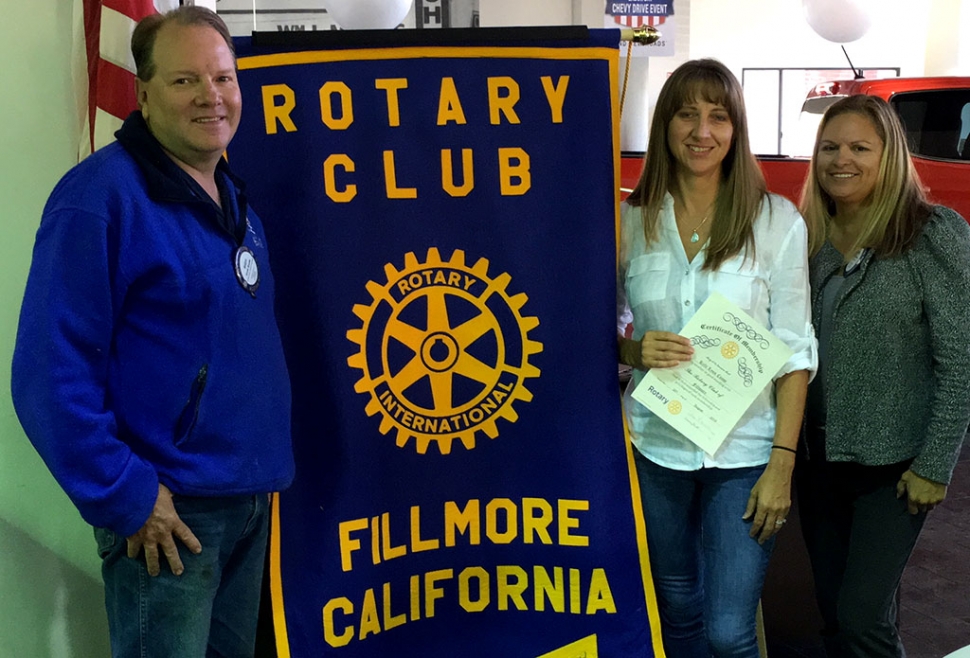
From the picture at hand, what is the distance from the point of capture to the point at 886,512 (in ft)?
6.54

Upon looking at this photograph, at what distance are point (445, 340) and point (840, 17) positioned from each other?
5.83m

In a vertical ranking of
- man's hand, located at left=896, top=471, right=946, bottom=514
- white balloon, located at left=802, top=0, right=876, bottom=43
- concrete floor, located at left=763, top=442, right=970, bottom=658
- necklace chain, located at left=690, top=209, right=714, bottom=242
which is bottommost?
concrete floor, located at left=763, top=442, right=970, bottom=658

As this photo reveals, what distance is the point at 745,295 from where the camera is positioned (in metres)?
1.97

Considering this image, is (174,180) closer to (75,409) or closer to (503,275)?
(75,409)

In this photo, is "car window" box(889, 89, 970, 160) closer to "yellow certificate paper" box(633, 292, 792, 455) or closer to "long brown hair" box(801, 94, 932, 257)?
"long brown hair" box(801, 94, 932, 257)

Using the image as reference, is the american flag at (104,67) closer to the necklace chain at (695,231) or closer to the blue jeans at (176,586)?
the blue jeans at (176,586)

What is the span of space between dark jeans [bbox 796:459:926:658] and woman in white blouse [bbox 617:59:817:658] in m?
0.18

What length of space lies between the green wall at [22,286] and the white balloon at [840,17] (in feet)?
19.8

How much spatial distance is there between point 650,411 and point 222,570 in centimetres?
99

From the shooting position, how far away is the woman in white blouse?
197cm

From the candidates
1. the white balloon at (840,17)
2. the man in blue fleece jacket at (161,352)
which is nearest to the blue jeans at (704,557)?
the man in blue fleece jacket at (161,352)

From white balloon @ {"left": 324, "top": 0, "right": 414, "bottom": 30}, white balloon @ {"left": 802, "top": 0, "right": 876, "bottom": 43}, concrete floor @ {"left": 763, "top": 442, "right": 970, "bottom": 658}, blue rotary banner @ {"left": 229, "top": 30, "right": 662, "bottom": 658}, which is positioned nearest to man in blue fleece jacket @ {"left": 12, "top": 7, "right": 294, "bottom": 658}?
blue rotary banner @ {"left": 229, "top": 30, "right": 662, "bottom": 658}

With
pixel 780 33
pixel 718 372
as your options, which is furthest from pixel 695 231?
pixel 780 33

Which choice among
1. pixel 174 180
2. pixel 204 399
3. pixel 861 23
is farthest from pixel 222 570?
pixel 861 23
